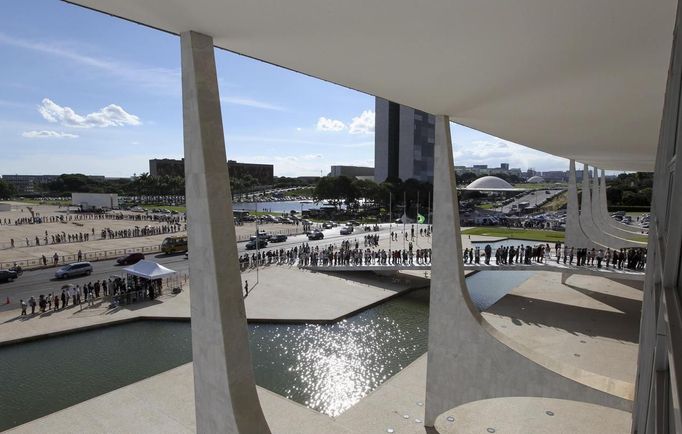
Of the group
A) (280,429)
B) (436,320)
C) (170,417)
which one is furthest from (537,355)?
(170,417)

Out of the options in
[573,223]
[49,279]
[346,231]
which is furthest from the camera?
[346,231]

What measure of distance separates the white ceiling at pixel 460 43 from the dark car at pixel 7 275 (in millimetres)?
23236

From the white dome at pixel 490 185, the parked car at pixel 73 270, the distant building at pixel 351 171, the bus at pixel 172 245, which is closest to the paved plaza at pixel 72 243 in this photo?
the bus at pixel 172 245

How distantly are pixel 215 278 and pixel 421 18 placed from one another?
3.85m

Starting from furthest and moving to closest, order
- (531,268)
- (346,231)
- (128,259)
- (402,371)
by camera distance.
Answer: (346,231) → (128,259) → (531,268) → (402,371)

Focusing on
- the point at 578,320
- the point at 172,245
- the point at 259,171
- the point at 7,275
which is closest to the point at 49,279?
the point at 7,275

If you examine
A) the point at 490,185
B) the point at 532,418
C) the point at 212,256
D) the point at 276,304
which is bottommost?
the point at 532,418

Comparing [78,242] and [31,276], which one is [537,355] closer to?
[31,276]

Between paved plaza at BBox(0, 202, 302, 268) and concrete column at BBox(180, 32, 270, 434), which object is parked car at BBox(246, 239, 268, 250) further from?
concrete column at BBox(180, 32, 270, 434)

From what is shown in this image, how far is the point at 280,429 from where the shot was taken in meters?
9.09

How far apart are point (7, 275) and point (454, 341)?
23525 millimetres

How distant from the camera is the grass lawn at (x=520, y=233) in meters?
38.5

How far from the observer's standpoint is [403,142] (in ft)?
273

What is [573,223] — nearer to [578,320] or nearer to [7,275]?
[578,320]
